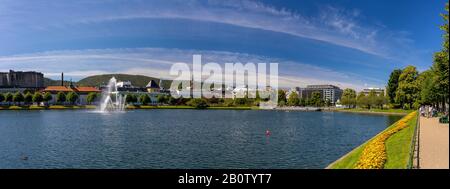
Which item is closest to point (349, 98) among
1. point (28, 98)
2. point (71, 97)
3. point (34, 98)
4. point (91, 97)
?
point (91, 97)

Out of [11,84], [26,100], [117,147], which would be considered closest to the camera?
[117,147]

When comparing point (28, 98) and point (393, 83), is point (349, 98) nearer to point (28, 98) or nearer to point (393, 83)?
point (393, 83)

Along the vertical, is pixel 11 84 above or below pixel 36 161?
above

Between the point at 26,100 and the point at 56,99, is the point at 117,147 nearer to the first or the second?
the point at 26,100

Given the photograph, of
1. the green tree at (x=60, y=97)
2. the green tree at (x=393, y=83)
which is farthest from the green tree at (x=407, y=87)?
the green tree at (x=60, y=97)

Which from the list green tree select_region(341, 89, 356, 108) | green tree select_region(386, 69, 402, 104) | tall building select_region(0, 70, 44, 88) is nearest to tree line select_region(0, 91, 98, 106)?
tall building select_region(0, 70, 44, 88)

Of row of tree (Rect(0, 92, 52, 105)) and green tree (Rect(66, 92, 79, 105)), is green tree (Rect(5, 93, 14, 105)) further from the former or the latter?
green tree (Rect(66, 92, 79, 105))

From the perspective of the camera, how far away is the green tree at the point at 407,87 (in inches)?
3890

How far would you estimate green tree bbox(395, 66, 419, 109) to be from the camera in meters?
98.8

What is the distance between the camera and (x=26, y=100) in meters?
149
